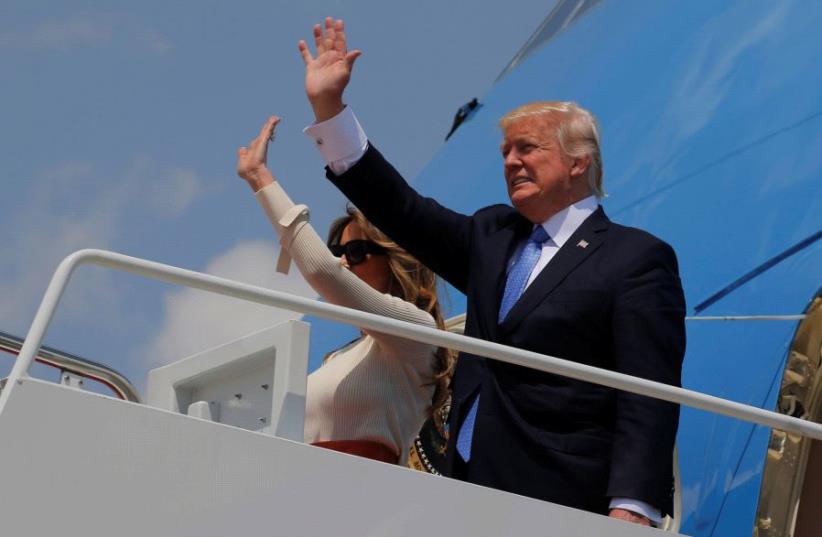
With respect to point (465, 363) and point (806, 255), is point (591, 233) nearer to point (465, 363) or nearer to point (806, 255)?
point (465, 363)

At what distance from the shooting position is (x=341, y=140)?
4320mm

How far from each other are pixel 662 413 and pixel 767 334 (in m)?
1.93

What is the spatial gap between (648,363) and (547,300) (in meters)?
0.33

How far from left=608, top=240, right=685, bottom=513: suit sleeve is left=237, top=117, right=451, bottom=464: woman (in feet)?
2.20

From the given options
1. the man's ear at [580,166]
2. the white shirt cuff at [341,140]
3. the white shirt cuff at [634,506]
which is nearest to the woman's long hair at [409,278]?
the white shirt cuff at [341,140]

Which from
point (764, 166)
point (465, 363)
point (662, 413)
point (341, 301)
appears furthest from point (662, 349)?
point (764, 166)

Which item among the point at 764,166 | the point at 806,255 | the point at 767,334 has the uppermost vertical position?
the point at 764,166

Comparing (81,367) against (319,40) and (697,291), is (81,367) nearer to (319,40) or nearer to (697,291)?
(319,40)

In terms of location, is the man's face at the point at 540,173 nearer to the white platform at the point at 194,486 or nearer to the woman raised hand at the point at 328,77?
the woman raised hand at the point at 328,77

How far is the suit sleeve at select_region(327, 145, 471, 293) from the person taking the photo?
4.34 m

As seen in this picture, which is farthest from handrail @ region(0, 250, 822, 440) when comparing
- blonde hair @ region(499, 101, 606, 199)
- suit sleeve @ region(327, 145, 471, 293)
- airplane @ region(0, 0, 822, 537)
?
blonde hair @ region(499, 101, 606, 199)

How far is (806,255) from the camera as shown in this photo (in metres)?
5.86

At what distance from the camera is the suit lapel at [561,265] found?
412cm

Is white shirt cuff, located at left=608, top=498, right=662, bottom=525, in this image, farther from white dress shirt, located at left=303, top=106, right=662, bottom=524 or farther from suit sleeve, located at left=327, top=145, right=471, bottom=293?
suit sleeve, located at left=327, top=145, right=471, bottom=293
